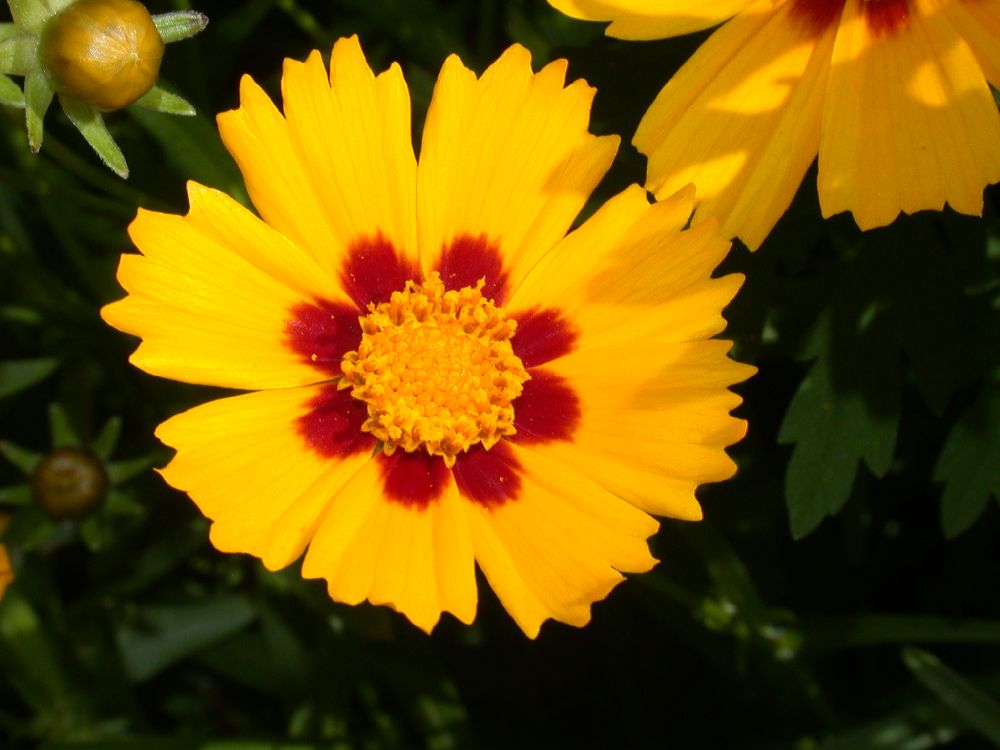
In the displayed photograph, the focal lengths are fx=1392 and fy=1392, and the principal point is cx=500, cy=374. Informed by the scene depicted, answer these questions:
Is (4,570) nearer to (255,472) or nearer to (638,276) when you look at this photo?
(255,472)

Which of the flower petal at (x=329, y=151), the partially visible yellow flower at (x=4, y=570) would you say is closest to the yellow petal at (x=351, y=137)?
the flower petal at (x=329, y=151)

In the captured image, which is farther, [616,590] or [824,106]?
[616,590]

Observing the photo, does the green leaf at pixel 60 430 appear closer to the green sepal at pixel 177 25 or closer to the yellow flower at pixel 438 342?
the yellow flower at pixel 438 342

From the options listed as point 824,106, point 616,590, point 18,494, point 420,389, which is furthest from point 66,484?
→ point 824,106

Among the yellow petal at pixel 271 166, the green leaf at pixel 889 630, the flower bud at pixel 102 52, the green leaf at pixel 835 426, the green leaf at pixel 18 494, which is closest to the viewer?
the flower bud at pixel 102 52

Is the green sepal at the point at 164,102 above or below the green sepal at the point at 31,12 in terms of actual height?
below

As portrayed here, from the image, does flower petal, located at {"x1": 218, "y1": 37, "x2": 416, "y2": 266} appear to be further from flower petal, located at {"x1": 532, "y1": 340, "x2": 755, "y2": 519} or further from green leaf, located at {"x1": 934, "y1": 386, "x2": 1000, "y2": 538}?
green leaf, located at {"x1": 934, "y1": 386, "x2": 1000, "y2": 538}

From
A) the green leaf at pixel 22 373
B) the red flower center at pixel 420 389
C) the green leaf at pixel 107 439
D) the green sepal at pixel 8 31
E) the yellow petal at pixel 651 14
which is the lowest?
the red flower center at pixel 420 389
